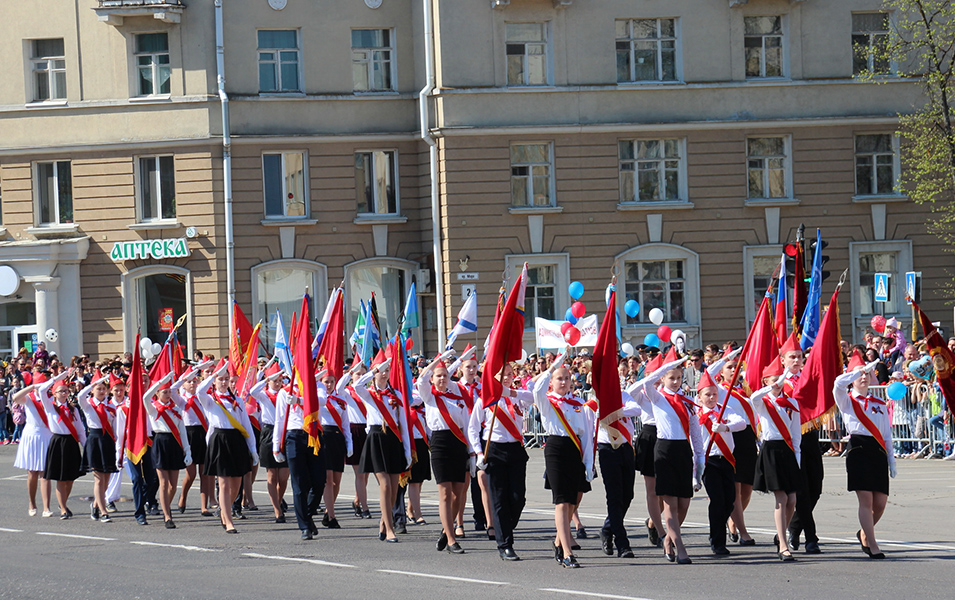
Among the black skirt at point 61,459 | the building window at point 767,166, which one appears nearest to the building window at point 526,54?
the building window at point 767,166

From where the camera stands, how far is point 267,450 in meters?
15.9

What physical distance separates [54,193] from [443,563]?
2440 centimetres

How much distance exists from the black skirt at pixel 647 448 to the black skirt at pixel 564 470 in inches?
42.1

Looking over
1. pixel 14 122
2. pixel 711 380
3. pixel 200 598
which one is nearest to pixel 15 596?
pixel 200 598

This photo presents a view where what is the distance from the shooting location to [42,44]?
111ft

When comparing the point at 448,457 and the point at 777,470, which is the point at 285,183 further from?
the point at 777,470

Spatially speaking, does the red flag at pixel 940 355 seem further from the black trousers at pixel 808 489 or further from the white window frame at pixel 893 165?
the white window frame at pixel 893 165

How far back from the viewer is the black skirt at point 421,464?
1502 centimetres

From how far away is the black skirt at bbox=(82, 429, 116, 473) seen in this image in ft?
55.8

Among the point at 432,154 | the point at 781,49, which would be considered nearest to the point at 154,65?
the point at 432,154

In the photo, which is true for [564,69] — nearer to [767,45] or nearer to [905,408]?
[767,45]

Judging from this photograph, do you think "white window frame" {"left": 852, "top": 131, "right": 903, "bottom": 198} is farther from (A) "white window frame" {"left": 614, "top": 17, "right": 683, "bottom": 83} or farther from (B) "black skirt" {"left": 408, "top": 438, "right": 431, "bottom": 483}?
(B) "black skirt" {"left": 408, "top": 438, "right": 431, "bottom": 483}

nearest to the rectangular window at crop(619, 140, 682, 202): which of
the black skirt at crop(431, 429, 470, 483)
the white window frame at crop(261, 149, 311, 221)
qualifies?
the white window frame at crop(261, 149, 311, 221)

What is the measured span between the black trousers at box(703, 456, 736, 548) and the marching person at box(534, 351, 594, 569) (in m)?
1.18
